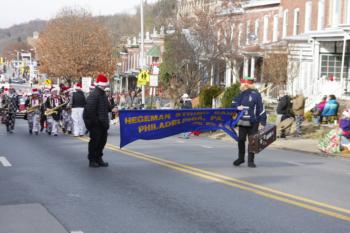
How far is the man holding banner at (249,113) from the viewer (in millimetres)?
14086

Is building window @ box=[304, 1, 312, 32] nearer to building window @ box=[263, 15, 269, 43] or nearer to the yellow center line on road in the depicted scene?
building window @ box=[263, 15, 269, 43]

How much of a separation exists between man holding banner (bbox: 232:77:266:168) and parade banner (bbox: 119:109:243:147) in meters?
0.17

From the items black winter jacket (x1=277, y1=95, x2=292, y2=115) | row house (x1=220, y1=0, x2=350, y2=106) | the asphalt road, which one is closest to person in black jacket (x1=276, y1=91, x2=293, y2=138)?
black winter jacket (x1=277, y1=95, x2=292, y2=115)

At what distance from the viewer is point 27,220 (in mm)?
8664

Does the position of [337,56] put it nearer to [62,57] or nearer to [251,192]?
[251,192]

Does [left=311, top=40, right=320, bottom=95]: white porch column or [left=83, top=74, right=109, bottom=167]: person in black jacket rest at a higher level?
[left=311, top=40, right=320, bottom=95]: white porch column

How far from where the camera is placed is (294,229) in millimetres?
8219

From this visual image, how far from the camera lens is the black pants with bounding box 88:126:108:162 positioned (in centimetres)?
1398

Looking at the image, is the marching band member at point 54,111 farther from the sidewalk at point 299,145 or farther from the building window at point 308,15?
the building window at point 308,15

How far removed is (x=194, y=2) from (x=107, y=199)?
58162mm

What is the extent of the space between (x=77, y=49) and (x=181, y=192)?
63.1 metres

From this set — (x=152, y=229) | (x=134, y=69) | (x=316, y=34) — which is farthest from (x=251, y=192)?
(x=134, y=69)

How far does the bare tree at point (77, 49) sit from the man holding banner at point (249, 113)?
5948 centimetres

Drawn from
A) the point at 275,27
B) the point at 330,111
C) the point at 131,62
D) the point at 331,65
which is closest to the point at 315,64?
the point at 331,65
